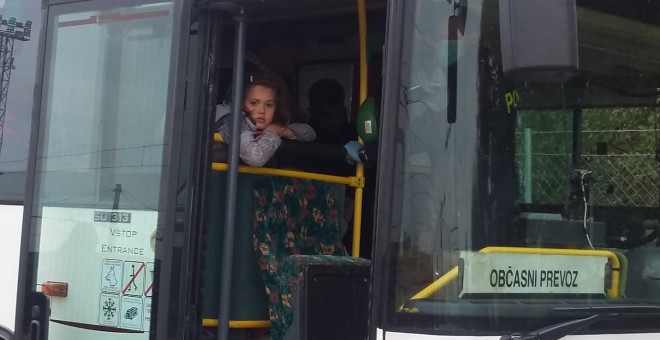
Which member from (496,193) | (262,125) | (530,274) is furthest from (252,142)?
(530,274)

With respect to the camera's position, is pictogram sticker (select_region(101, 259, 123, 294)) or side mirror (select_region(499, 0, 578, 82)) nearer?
side mirror (select_region(499, 0, 578, 82))

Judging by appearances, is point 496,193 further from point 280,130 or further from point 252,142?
point 280,130

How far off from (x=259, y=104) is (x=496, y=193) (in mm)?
1188

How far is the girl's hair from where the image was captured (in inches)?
155

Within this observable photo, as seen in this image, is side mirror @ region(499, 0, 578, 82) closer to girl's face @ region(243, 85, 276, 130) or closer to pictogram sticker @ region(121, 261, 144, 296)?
girl's face @ region(243, 85, 276, 130)

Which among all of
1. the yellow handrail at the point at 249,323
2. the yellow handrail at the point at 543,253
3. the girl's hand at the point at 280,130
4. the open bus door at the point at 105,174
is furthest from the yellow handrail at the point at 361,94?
the yellow handrail at the point at 543,253

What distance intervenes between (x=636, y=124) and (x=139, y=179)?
6.01ft

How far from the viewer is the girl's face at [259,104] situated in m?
3.89

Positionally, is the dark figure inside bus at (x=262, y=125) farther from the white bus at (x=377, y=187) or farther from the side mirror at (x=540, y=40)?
the side mirror at (x=540, y=40)

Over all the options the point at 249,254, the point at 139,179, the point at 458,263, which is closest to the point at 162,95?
the point at 139,179

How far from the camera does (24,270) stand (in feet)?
12.3

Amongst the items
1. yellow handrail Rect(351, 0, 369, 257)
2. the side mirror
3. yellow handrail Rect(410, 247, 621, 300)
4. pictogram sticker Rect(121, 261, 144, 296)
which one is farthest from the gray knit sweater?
the side mirror

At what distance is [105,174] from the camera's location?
3.62 m

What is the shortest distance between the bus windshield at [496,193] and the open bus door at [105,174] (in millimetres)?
860
